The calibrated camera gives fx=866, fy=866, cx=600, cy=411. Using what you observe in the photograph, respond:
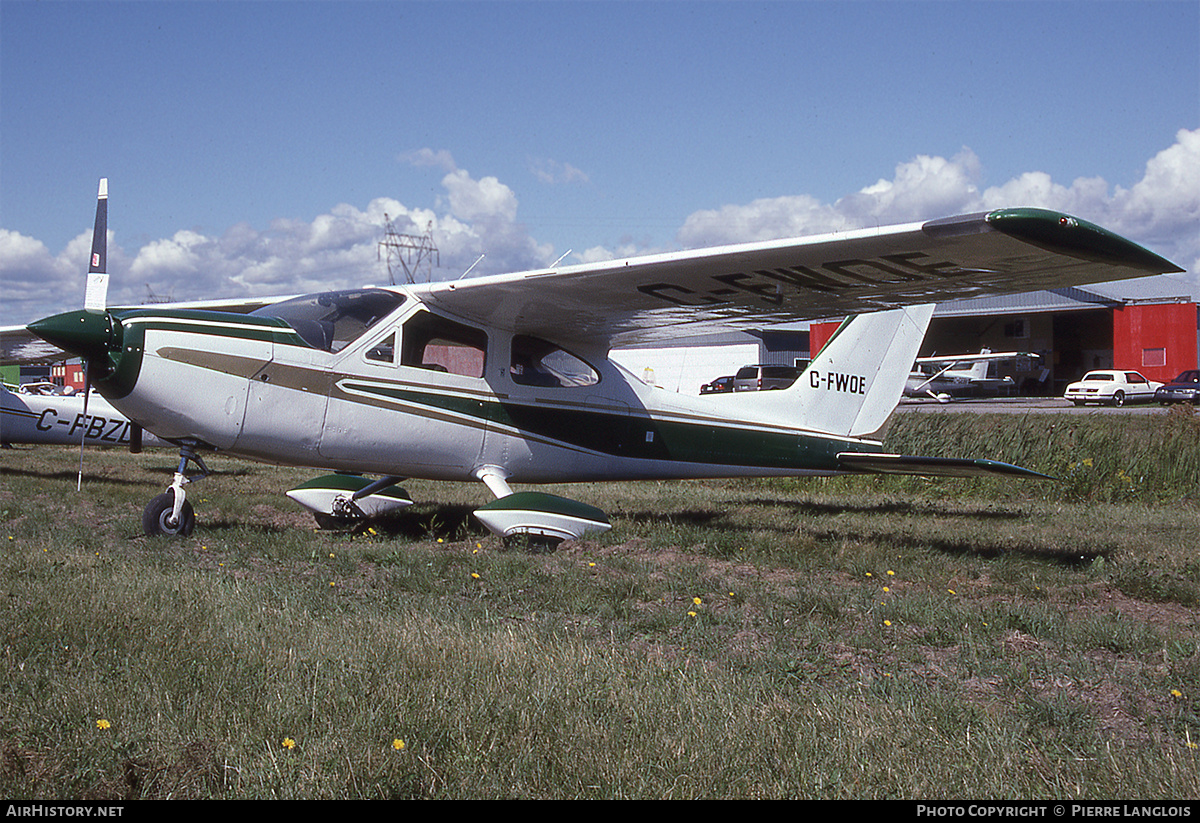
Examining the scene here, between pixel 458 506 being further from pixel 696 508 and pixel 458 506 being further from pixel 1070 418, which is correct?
pixel 1070 418

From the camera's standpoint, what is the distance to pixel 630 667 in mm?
3656

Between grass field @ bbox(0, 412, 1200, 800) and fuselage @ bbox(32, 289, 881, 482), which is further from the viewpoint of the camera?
fuselage @ bbox(32, 289, 881, 482)

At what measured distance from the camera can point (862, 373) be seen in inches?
388

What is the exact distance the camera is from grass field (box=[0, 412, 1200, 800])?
Answer: 2600mm

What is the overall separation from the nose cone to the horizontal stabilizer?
6901mm

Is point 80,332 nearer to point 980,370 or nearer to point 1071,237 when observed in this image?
point 1071,237

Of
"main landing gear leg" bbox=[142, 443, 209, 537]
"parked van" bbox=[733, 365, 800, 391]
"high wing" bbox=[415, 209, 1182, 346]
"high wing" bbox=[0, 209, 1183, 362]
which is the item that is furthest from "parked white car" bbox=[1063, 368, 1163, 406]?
"main landing gear leg" bbox=[142, 443, 209, 537]

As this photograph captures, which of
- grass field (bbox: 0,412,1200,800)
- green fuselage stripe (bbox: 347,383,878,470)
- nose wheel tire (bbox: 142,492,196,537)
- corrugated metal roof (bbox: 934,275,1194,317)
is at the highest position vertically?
corrugated metal roof (bbox: 934,275,1194,317)

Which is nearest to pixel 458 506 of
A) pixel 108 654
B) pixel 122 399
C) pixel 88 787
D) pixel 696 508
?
pixel 696 508

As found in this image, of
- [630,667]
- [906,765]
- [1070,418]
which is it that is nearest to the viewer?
[906,765]

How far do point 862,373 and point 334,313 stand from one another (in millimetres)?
5837

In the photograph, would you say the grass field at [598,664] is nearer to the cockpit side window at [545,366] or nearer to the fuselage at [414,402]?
the fuselage at [414,402]

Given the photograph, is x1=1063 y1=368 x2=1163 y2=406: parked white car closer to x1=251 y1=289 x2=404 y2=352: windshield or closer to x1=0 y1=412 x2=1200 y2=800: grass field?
x1=0 y1=412 x2=1200 y2=800: grass field
